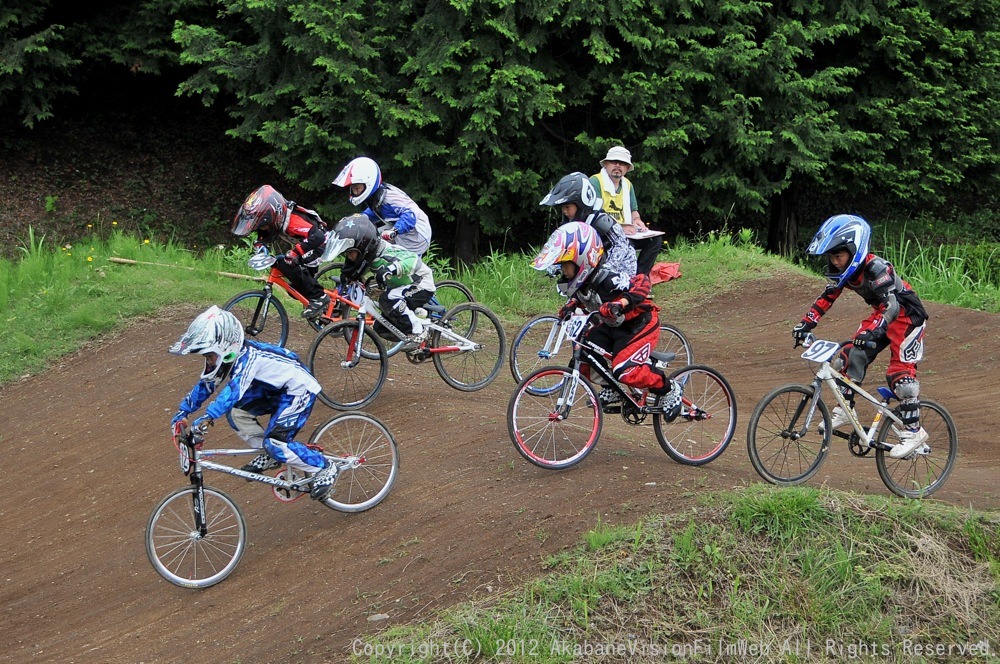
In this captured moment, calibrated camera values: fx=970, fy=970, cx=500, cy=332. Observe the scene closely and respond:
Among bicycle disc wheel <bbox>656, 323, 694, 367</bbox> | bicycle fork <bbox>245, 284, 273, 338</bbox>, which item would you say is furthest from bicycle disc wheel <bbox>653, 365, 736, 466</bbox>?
bicycle fork <bbox>245, 284, 273, 338</bbox>

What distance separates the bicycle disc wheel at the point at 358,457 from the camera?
6.84m

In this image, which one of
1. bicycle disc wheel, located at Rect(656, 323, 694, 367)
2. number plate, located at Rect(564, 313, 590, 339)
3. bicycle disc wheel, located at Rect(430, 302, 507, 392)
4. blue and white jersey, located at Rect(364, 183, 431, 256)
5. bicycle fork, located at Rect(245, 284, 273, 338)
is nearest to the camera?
number plate, located at Rect(564, 313, 590, 339)

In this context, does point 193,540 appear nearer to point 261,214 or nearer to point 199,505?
point 199,505

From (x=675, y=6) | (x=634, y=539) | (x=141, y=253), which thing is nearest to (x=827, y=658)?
(x=634, y=539)

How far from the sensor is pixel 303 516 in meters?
7.10

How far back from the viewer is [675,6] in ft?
48.9

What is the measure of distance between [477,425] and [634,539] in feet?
7.79

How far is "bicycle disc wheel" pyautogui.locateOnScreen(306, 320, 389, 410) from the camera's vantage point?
8516mm

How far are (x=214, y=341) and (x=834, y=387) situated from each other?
170 inches

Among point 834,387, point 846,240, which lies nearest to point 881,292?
point 846,240

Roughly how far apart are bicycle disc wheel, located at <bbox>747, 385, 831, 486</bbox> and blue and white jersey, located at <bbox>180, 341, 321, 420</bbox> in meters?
3.10

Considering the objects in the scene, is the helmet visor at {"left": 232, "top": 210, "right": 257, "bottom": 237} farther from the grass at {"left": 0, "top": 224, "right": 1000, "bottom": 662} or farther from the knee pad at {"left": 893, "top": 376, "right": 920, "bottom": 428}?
the knee pad at {"left": 893, "top": 376, "right": 920, "bottom": 428}

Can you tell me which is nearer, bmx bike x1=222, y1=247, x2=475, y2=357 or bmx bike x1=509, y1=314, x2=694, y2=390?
bmx bike x1=509, y1=314, x2=694, y2=390

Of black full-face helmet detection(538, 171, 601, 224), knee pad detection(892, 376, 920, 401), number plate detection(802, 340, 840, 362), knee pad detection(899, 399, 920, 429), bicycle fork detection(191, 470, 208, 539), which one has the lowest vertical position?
bicycle fork detection(191, 470, 208, 539)
